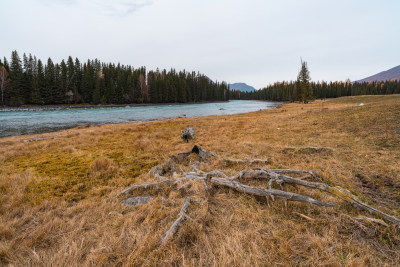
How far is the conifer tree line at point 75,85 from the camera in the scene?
48.5 m

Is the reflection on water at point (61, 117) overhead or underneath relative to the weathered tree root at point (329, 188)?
overhead

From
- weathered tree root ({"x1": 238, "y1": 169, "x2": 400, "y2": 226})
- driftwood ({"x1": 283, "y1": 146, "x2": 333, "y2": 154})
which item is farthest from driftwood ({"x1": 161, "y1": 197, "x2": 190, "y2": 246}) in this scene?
driftwood ({"x1": 283, "y1": 146, "x2": 333, "y2": 154})

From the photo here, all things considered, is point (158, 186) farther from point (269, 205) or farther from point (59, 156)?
point (59, 156)

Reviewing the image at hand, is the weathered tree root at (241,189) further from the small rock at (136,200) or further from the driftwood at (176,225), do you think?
the driftwood at (176,225)

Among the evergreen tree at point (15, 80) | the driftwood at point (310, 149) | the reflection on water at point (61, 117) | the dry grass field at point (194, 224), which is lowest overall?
the dry grass field at point (194, 224)

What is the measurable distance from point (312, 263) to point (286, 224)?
787mm

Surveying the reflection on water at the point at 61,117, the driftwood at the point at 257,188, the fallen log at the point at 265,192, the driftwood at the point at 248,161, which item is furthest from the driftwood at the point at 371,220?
the reflection on water at the point at 61,117

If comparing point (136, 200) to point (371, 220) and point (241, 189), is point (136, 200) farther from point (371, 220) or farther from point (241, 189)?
point (371, 220)

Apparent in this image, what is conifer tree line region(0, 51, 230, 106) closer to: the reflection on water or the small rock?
the reflection on water

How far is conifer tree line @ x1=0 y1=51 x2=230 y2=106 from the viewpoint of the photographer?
4852cm

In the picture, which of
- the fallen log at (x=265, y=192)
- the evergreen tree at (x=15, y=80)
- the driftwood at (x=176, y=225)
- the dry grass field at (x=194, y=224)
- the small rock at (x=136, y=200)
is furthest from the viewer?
the evergreen tree at (x=15, y=80)

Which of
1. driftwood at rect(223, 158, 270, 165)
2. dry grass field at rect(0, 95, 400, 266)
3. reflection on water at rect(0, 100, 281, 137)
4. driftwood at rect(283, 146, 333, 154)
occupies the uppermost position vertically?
reflection on water at rect(0, 100, 281, 137)

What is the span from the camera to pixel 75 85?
58312 mm

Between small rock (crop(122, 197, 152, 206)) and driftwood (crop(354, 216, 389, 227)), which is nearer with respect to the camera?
driftwood (crop(354, 216, 389, 227))
